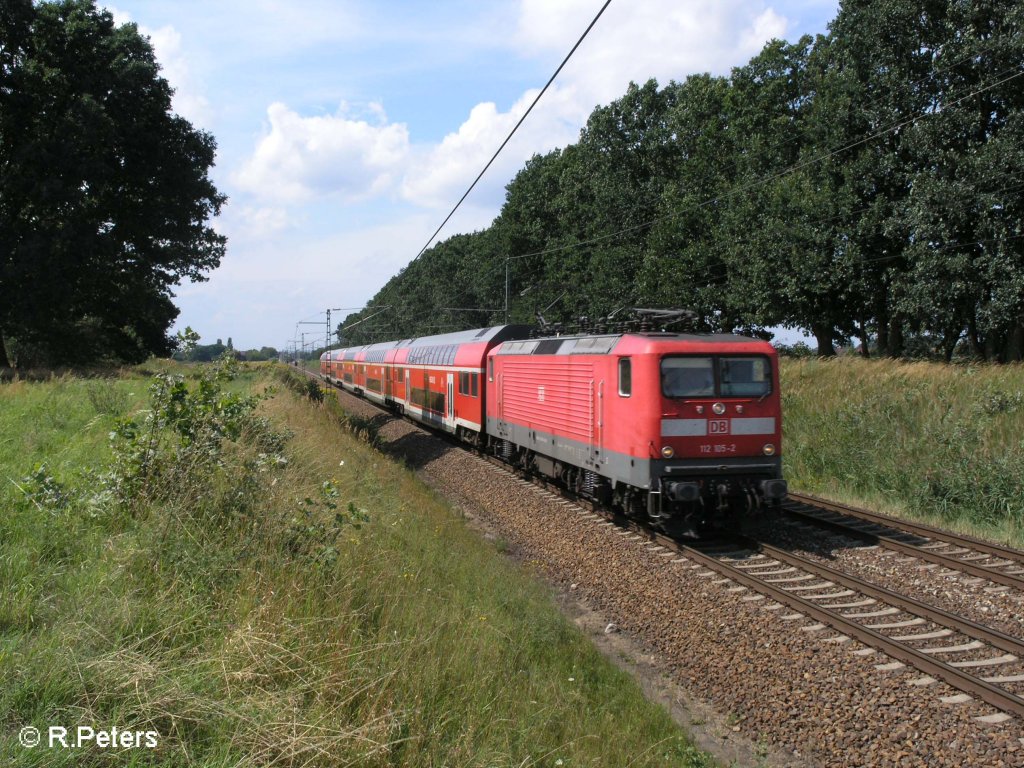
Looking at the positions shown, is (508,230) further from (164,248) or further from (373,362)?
(164,248)

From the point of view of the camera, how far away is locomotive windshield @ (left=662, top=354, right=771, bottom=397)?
983 centimetres

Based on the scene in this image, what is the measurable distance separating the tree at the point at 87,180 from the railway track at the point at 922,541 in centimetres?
2416

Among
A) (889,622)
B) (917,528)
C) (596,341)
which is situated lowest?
(889,622)

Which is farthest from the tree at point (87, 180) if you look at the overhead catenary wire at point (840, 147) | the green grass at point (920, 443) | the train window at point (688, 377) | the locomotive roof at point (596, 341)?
the green grass at point (920, 443)

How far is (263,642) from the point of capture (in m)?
4.29

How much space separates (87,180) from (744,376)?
24414 millimetres

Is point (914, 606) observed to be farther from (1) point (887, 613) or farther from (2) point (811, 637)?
(2) point (811, 637)

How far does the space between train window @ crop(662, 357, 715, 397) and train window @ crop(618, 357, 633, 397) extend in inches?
22.2

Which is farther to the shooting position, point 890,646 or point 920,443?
point 920,443

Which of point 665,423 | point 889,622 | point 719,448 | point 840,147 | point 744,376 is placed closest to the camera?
point 889,622

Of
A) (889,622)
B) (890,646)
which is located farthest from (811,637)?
(889,622)

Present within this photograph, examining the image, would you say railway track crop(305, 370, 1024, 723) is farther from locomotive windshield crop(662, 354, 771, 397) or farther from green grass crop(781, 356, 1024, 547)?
locomotive windshield crop(662, 354, 771, 397)

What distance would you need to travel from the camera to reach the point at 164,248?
2931cm

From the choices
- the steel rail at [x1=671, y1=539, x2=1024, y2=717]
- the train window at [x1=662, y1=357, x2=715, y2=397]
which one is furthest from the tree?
the steel rail at [x1=671, y1=539, x2=1024, y2=717]
